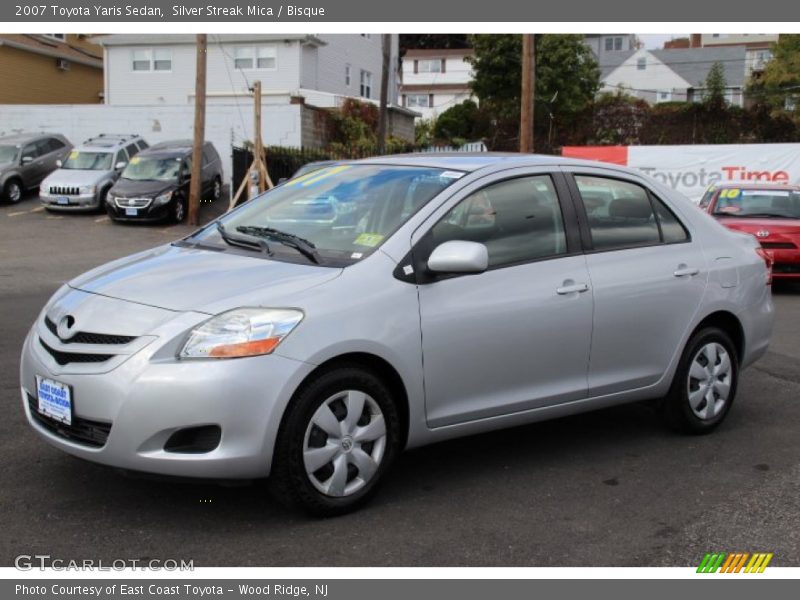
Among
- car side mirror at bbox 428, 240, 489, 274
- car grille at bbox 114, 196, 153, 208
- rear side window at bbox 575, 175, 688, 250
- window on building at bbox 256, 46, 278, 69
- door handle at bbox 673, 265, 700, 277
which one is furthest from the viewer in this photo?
window on building at bbox 256, 46, 278, 69

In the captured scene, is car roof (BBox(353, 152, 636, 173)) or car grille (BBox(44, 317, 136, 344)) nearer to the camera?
car grille (BBox(44, 317, 136, 344))

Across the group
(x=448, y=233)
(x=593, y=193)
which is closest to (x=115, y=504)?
(x=448, y=233)

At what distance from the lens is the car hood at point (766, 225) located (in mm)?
13531

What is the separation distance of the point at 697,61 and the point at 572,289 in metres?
72.4

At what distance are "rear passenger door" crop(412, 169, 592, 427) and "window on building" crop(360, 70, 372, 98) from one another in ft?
132

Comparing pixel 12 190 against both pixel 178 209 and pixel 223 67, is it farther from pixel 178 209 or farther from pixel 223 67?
pixel 223 67

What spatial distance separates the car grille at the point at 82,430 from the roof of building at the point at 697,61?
71043mm

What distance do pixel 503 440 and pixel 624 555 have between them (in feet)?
5.91

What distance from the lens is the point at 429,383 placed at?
4609 millimetres

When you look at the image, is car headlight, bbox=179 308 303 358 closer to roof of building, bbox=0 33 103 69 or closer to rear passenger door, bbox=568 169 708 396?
rear passenger door, bbox=568 169 708 396

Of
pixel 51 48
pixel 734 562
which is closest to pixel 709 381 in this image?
pixel 734 562

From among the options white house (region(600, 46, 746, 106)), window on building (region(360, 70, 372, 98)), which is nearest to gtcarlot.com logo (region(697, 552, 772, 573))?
window on building (region(360, 70, 372, 98))

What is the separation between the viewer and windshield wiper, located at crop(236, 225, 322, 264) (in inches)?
184

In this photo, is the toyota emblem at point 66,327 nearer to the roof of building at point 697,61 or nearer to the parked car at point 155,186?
the parked car at point 155,186
